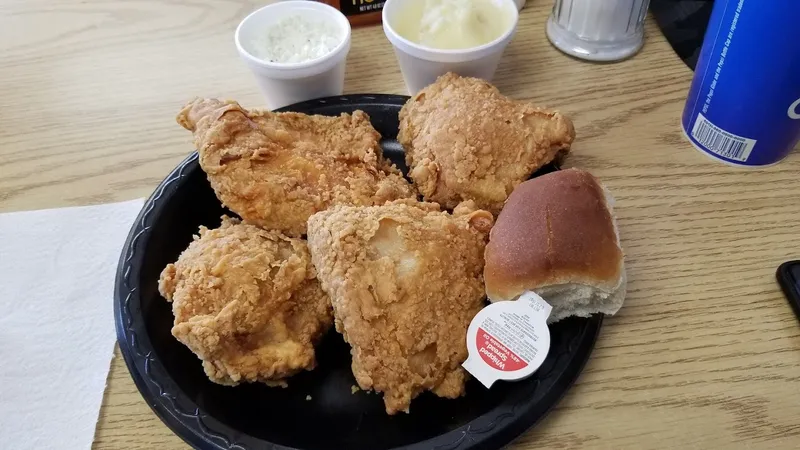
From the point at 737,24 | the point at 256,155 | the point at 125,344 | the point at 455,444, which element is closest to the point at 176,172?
the point at 256,155

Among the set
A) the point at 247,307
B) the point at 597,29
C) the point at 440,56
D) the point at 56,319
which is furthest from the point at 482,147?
the point at 56,319

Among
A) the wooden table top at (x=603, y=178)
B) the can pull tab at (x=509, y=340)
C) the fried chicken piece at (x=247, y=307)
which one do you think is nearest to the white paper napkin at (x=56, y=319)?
the wooden table top at (x=603, y=178)

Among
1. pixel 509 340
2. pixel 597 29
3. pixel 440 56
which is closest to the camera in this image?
pixel 509 340

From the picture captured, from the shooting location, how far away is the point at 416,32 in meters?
1.27

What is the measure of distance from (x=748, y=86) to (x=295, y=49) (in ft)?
2.63

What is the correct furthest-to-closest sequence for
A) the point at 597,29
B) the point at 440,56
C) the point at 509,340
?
the point at 597,29, the point at 440,56, the point at 509,340

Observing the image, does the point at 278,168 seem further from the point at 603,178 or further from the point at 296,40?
the point at 603,178

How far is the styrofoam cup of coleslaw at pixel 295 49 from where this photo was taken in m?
1.20

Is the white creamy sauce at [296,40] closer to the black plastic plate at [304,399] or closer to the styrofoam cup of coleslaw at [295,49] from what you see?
the styrofoam cup of coleslaw at [295,49]

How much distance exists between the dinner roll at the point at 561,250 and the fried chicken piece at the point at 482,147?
107 mm

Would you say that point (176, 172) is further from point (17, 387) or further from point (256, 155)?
point (17, 387)

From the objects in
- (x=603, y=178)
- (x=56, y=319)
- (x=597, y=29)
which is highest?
(x=597, y=29)

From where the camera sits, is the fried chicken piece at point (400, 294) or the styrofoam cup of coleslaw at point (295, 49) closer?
the fried chicken piece at point (400, 294)

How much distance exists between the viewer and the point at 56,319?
105cm
